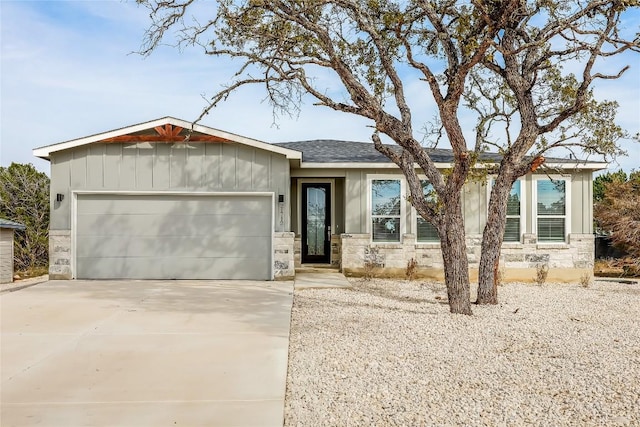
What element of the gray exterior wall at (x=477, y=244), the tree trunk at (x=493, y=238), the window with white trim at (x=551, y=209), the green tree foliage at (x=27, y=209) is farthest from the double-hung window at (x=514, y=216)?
the green tree foliage at (x=27, y=209)

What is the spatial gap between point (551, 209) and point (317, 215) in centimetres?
589

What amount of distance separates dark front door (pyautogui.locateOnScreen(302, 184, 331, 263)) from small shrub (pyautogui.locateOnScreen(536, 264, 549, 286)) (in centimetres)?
518

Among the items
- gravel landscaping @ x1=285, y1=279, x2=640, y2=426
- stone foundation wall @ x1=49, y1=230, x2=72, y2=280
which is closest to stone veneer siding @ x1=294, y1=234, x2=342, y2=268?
gravel landscaping @ x1=285, y1=279, x2=640, y2=426

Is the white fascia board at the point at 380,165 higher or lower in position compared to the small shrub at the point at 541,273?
higher

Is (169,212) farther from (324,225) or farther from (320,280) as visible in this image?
(324,225)

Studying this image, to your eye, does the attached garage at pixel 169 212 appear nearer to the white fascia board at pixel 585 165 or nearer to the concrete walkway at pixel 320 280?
the concrete walkway at pixel 320 280

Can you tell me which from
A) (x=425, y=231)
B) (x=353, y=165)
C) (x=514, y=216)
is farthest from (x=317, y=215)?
(x=514, y=216)

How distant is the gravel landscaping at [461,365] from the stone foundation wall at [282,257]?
2.76 metres

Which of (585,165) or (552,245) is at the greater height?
(585,165)

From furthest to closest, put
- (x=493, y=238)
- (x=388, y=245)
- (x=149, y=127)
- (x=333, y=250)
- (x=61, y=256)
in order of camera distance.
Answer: (x=333, y=250) < (x=388, y=245) < (x=61, y=256) < (x=149, y=127) < (x=493, y=238)

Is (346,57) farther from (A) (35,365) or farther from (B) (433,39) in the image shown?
(A) (35,365)

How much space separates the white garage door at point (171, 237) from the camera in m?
11.3

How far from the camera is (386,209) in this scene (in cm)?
1220

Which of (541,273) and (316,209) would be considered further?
(316,209)
